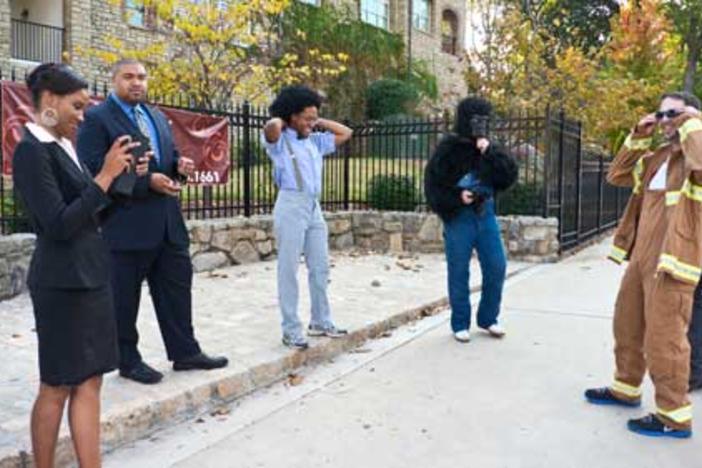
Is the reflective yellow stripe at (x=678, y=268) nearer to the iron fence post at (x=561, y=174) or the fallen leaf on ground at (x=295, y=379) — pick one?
the fallen leaf on ground at (x=295, y=379)

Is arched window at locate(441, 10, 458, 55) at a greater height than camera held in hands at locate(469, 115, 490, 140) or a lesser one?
greater

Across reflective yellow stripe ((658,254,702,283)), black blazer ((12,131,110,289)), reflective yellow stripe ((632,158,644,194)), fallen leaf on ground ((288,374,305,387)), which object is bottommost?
fallen leaf on ground ((288,374,305,387))

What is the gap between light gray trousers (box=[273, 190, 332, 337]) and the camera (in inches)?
207

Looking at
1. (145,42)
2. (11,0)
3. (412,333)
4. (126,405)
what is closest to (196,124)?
(412,333)

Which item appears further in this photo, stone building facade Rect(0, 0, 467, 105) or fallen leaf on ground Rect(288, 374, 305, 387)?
stone building facade Rect(0, 0, 467, 105)

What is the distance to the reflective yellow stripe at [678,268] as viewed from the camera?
12.4 ft

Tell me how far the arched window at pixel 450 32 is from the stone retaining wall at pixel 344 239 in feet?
77.9

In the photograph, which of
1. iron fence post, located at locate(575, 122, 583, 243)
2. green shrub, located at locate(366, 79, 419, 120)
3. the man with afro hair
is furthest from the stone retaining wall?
green shrub, located at locate(366, 79, 419, 120)

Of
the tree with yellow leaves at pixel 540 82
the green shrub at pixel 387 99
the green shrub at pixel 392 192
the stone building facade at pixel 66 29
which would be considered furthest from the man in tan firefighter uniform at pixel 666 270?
the green shrub at pixel 387 99

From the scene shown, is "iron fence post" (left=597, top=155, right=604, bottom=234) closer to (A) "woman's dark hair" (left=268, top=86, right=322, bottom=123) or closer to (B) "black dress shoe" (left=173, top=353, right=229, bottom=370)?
(A) "woman's dark hair" (left=268, top=86, right=322, bottom=123)

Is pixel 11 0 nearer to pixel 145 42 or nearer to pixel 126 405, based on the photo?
pixel 145 42

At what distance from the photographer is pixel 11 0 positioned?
19.4m

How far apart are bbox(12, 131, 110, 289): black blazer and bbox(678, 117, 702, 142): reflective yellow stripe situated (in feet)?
9.58

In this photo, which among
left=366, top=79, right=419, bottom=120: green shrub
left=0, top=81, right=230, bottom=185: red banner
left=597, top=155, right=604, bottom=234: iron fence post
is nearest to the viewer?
left=0, top=81, right=230, bottom=185: red banner
